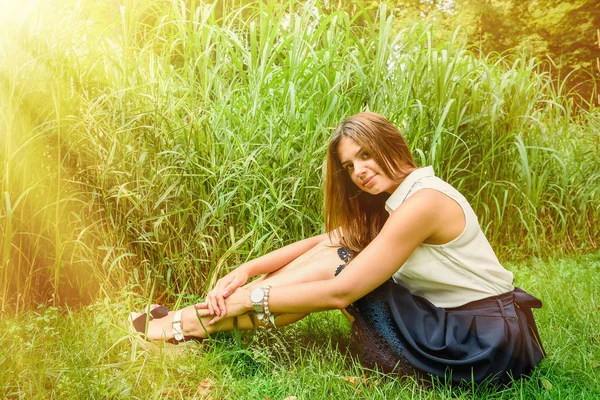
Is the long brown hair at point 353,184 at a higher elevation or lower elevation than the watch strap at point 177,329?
higher

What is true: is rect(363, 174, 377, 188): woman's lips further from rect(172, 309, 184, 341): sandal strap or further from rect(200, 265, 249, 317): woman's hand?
rect(172, 309, 184, 341): sandal strap

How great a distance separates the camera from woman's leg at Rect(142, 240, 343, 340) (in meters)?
1.87

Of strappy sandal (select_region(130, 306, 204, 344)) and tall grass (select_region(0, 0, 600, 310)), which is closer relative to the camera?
strappy sandal (select_region(130, 306, 204, 344))

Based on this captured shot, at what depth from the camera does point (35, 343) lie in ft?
5.73

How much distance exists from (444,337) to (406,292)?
18cm

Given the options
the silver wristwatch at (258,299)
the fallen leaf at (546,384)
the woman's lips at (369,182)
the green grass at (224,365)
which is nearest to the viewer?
the green grass at (224,365)

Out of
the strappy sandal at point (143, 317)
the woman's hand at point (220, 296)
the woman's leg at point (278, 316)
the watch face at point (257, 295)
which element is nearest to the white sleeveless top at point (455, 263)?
the woman's leg at point (278, 316)

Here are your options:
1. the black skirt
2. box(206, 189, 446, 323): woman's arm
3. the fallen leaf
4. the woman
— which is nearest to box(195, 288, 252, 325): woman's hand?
the woman

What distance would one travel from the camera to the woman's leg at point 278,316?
187 cm

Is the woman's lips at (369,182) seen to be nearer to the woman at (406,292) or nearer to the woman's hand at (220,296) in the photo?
the woman at (406,292)

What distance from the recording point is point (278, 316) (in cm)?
190

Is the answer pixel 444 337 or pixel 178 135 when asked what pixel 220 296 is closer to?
pixel 444 337

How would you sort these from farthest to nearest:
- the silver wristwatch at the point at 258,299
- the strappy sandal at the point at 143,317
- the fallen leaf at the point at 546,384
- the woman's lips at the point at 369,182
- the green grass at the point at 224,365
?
the strappy sandal at the point at 143,317, the woman's lips at the point at 369,182, the silver wristwatch at the point at 258,299, the fallen leaf at the point at 546,384, the green grass at the point at 224,365

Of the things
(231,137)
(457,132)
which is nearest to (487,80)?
(457,132)
